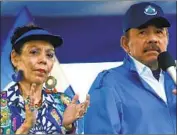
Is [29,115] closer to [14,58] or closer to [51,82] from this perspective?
[51,82]

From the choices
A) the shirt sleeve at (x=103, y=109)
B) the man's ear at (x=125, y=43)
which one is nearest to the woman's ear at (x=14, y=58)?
the shirt sleeve at (x=103, y=109)

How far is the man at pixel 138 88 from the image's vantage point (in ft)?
8.94

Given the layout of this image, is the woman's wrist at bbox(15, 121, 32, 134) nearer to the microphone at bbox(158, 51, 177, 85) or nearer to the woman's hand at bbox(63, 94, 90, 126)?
the woman's hand at bbox(63, 94, 90, 126)

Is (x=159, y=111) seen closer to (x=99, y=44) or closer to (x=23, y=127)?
(x=99, y=44)

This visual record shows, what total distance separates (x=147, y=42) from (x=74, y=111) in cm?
53

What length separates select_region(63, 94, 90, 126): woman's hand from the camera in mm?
2768

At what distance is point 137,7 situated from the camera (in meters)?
2.85

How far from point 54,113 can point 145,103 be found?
48 centimetres

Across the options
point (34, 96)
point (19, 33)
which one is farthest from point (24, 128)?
point (19, 33)

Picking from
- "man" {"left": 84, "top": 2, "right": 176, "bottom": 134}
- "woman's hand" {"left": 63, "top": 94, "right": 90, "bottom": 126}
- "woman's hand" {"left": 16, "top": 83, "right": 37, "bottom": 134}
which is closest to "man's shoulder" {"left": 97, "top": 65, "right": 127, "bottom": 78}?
"man" {"left": 84, "top": 2, "right": 176, "bottom": 134}

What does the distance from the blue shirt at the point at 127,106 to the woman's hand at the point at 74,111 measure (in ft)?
0.09

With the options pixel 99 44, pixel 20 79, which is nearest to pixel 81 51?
pixel 99 44

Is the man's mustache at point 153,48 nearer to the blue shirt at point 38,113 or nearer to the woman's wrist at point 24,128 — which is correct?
the blue shirt at point 38,113

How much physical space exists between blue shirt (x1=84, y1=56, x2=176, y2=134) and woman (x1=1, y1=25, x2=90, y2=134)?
0.29 feet
